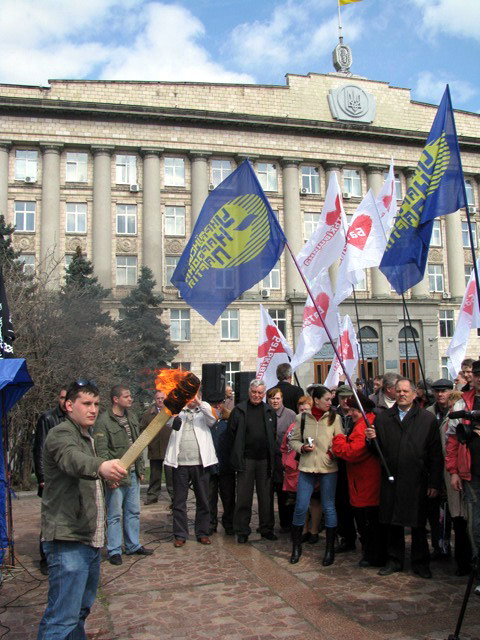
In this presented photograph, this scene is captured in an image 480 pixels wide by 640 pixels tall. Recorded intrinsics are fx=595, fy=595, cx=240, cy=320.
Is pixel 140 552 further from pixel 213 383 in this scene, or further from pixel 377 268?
pixel 377 268

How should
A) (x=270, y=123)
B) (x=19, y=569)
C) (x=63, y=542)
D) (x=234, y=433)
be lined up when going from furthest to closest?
1. (x=270, y=123)
2. (x=234, y=433)
3. (x=19, y=569)
4. (x=63, y=542)

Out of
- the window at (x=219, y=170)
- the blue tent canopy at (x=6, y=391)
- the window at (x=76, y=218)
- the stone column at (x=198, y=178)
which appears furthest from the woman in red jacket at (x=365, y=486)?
the window at (x=219, y=170)

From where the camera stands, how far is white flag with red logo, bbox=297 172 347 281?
9.91m

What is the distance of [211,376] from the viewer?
9516 mm

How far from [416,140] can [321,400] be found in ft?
136

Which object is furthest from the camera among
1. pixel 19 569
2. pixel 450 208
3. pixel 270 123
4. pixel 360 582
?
pixel 270 123

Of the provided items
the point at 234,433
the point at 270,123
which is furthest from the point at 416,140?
the point at 234,433

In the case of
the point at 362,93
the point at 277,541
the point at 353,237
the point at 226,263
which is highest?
the point at 362,93

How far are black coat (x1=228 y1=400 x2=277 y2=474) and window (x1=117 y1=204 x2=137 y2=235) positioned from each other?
32.6m

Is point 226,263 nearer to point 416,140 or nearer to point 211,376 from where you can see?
point 211,376

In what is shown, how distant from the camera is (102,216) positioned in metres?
38.4

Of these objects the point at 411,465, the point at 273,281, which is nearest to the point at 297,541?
the point at 411,465

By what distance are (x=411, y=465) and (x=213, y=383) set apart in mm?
3857

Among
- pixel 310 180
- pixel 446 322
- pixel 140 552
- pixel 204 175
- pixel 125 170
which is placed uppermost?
pixel 310 180
